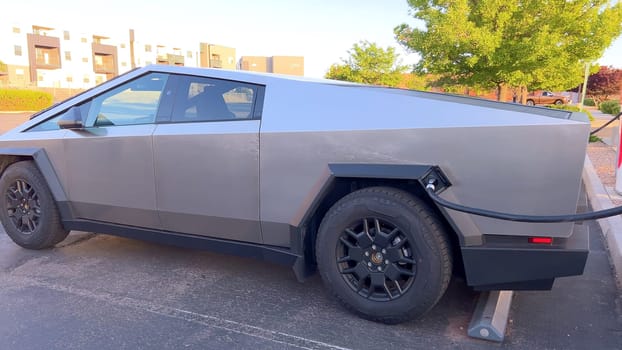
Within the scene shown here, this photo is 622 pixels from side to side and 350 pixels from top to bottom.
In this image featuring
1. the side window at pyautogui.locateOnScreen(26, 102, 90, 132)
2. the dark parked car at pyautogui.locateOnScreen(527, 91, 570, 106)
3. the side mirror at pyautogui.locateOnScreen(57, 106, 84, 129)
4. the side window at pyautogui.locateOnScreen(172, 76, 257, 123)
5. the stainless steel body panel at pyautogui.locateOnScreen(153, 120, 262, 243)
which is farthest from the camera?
the dark parked car at pyautogui.locateOnScreen(527, 91, 570, 106)

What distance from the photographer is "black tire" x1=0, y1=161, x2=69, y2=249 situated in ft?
14.3

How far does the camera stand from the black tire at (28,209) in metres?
4.35

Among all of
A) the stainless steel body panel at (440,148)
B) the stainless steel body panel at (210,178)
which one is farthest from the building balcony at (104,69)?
the stainless steel body panel at (440,148)

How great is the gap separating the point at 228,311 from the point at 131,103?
190 centimetres

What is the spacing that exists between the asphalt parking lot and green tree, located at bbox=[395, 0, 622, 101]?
11.7 meters

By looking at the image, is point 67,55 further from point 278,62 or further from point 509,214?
point 509,214

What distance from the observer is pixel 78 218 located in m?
4.32

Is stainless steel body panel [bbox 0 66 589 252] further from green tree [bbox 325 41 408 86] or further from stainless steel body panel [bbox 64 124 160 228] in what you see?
green tree [bbox 325 41 408 86]

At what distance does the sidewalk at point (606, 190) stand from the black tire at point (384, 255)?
6.25 ft

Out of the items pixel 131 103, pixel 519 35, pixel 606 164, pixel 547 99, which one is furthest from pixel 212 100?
pixel 547 99

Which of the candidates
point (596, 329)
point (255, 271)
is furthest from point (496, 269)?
point (255, 271)

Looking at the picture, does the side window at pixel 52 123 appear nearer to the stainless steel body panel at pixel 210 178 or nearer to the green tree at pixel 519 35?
the stainless steel body panel at pixel 210 178

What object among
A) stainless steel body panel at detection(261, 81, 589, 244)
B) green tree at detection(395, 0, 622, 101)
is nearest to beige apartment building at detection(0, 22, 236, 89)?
green tree at detection(395, 0, 622, 101)

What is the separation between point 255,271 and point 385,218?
5.12 ft
